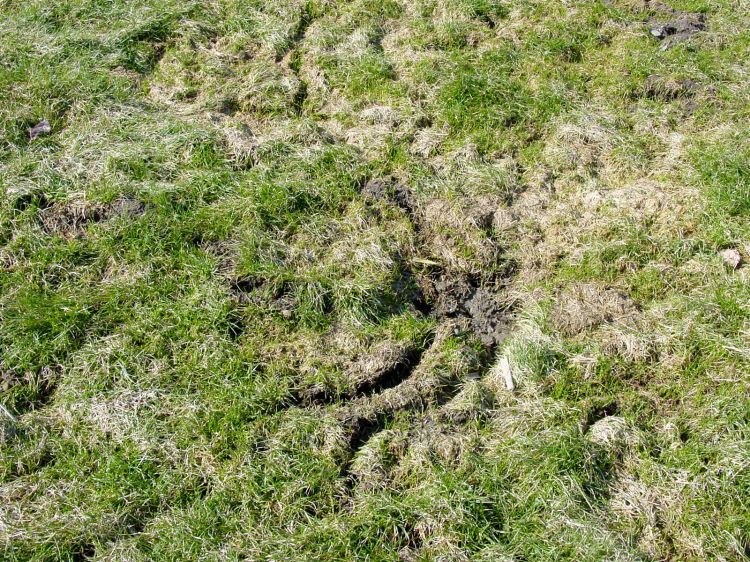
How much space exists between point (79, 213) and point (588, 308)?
3265mm

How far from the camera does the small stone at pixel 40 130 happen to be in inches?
217

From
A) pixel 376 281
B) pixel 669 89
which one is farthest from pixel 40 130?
pixel 669 89

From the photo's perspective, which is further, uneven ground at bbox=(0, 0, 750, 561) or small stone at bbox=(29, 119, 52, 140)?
small stone at bbox=(29, 119, 52, 140)

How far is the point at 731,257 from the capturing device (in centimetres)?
463

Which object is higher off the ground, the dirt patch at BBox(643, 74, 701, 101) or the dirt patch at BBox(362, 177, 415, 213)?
the dirt patch at BBox(643, 74, 701, 101)

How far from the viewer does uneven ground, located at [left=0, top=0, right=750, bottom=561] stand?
3.65 m

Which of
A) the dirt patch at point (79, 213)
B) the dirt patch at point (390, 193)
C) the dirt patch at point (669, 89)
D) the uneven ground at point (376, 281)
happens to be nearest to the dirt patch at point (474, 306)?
the uneven ground at point (376, 281)

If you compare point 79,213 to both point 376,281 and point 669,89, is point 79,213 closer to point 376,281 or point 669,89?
point 376,281

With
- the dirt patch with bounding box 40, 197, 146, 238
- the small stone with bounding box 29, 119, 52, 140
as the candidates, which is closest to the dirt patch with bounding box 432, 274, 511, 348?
the dirt patch with bounding box 40, 197, 146, 238

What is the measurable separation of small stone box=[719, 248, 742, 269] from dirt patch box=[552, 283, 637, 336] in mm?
687

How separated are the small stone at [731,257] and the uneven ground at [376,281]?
2 cm

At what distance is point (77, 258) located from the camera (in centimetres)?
468

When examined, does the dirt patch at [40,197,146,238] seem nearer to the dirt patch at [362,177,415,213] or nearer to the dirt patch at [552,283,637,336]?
the dirt patch at [362,177,415,213]

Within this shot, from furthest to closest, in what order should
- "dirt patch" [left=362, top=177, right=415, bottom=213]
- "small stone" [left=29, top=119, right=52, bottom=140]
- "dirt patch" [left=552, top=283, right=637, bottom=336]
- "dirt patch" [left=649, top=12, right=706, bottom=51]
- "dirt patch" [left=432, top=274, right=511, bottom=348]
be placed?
"dirt patch" [left=649, top=12, right=706, bottom=51] → "small stone" [left=29, top=119, right=52, bottom=140] → "dirt patch" [left=362, top=177, right=415, bottom=213] → "dirt patch" [left=432, top=274, right=511, bottom=348] → "dirt patch" [left=552, top=283, right=637, bottom=336]
